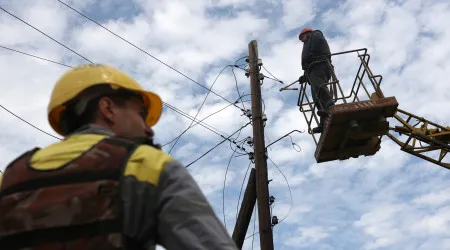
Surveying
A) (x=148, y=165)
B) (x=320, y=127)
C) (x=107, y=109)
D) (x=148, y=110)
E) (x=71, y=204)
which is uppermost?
(x=320, y=127)

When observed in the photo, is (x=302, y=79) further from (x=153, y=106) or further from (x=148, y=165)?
(x=148, y=165)

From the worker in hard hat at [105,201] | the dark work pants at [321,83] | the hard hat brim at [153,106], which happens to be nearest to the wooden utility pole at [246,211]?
the dark work pants at [321,83]

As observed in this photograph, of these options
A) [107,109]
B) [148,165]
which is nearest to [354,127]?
[107,109]

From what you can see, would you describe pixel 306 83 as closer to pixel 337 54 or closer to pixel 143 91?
pixel 337 54

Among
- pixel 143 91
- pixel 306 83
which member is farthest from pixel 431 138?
pixel 143 91

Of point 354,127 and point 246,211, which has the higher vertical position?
point 354,127

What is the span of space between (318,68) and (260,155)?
218 cm

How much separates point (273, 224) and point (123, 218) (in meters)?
9.25

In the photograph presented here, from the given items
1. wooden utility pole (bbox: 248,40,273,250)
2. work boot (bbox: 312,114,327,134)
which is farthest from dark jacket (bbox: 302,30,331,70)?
wooden utility pole (bbox: 248,40,273,250)

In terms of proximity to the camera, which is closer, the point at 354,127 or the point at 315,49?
the point at 354,127

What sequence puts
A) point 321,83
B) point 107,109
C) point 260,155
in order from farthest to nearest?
point 260,155, point 321,83, point 107,109

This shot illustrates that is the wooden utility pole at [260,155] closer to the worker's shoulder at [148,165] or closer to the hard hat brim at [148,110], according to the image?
the hard hat brim at [148,110]

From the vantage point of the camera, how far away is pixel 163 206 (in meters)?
1.51

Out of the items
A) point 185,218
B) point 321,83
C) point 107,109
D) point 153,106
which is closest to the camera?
point 185,218
